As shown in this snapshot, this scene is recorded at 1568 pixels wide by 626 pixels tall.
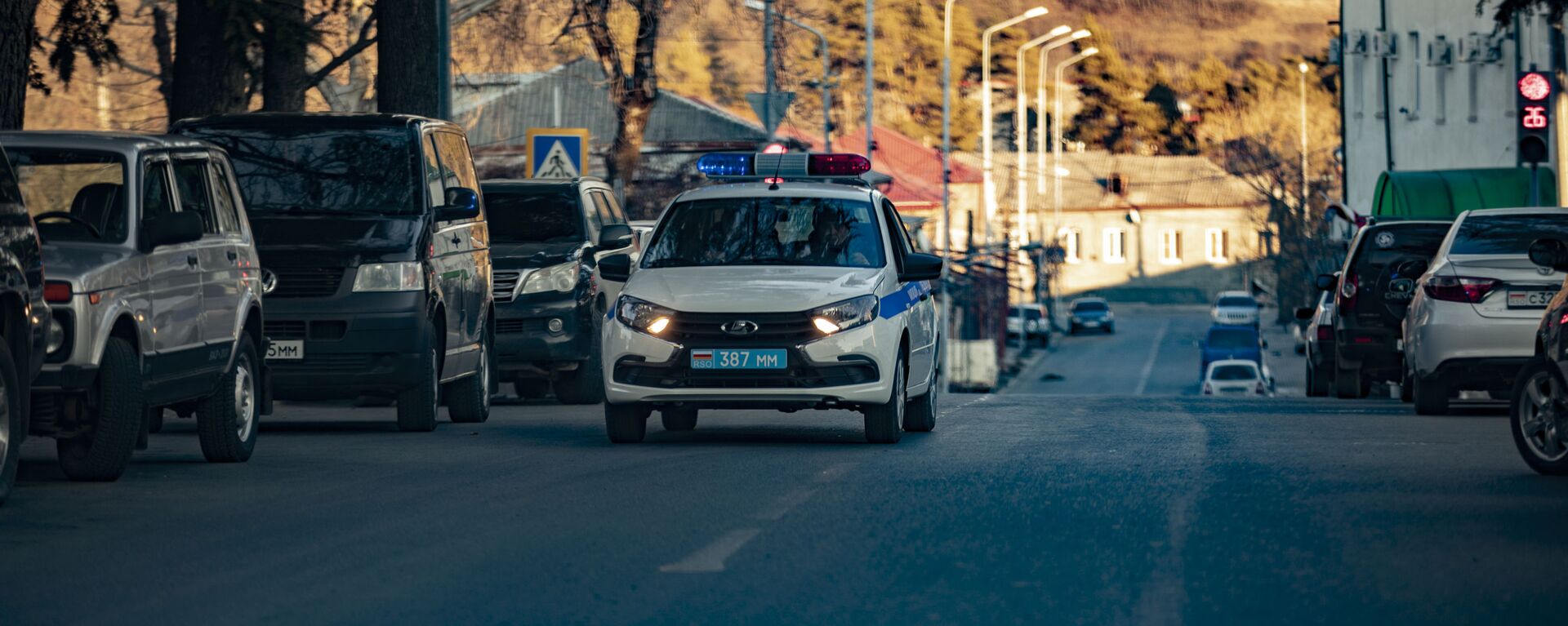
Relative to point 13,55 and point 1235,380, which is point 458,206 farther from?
point 1235,380

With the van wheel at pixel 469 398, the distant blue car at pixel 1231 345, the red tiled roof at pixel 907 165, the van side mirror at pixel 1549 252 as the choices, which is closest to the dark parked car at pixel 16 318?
the van wheel at pixel 469 398

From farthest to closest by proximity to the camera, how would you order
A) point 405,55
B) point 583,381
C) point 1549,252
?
point 405,55
point 583,381
point 1549,252

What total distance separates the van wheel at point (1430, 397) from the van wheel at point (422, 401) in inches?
300

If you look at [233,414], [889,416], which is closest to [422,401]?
[233,414]

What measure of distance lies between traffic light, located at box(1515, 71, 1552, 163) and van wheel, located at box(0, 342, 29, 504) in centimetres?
2482

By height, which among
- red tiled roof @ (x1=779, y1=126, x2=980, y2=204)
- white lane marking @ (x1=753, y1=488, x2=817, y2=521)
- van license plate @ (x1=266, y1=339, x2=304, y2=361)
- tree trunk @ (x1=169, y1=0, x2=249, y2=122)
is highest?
red tiled roof @ (x1=779, y1=126, x2=980, y2=204)

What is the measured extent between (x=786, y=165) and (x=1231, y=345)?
1814 inches

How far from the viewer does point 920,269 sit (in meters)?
14.9

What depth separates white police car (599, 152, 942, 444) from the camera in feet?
45.8

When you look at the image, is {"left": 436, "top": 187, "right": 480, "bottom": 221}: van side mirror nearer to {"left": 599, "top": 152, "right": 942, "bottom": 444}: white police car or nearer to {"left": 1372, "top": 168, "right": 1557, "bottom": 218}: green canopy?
{"left": 599, "top": 152, "right": 942, "bottom": 444}: white police car

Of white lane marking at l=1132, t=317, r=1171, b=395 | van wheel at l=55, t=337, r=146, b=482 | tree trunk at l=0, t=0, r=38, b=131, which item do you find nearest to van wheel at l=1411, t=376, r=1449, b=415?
van wheel at l=55, t=337, r=146, b=482

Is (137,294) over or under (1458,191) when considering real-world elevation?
under

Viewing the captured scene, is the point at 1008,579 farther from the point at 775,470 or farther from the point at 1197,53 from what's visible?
the point at 1197,53

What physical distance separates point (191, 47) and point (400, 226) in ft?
28.1
